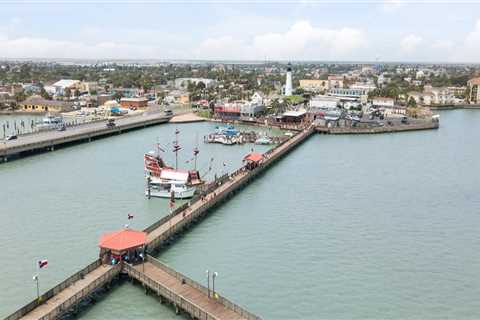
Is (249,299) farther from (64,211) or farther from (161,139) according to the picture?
(161,139)

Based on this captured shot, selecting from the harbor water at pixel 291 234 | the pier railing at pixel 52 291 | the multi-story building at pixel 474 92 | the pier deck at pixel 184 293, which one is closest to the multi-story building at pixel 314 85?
the multi-story building at pixel 474 92

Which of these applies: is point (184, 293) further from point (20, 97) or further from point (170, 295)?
point (20, 97)

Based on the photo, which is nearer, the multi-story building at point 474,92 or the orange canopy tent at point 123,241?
the orange canopy tent at point 123,241

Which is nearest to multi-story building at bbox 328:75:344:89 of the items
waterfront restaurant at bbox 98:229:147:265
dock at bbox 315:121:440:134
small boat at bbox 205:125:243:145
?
dock at bbox 315:121:440:134

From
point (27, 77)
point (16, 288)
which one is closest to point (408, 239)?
point (16, 288)

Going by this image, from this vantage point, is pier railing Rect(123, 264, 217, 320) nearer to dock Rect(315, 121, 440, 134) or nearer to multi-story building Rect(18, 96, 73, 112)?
dock Rect(315, 121, 440, 134)

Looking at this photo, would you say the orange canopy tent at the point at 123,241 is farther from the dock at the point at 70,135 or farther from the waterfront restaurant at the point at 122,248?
the dock at the point at 70,135

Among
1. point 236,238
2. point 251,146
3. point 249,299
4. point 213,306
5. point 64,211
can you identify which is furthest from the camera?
point 251,146
